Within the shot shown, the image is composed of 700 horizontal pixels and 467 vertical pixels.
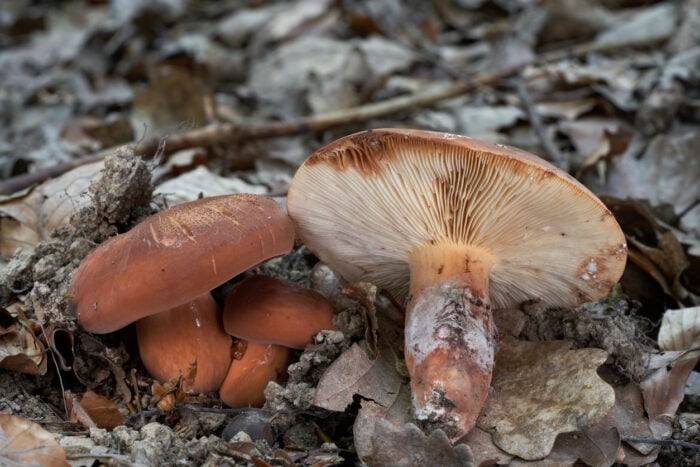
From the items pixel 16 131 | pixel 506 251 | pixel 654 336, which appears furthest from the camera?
pixel 16 131

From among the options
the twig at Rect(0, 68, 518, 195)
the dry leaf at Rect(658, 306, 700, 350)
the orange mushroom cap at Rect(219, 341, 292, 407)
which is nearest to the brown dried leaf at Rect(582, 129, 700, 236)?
→ the dry leaf at Rect(658, 306, 700, 350)

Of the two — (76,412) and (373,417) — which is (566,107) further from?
(76,412)

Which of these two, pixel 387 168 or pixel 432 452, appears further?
pixel 387 168

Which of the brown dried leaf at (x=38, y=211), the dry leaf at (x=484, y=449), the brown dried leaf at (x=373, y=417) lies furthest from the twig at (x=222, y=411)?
the brown dried leaf at (x=38, y=211)

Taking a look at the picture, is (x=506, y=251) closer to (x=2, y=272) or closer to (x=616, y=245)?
(x=616, y=245)

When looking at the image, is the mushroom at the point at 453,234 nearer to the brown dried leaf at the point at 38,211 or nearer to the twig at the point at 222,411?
the twig at the point at 222,411

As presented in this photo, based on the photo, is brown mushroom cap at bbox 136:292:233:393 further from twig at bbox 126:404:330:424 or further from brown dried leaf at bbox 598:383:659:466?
brown dried leaf at bbox 598:383:659:466

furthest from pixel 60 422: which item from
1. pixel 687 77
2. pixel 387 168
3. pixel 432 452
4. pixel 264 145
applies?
pixel 687 77
